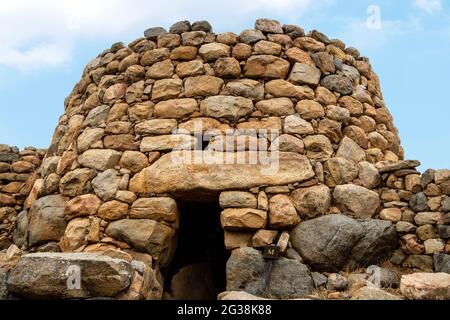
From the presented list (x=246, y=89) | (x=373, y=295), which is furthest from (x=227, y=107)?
(x=373, y=295)

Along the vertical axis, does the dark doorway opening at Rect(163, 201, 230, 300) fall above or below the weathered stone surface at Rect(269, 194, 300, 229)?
below

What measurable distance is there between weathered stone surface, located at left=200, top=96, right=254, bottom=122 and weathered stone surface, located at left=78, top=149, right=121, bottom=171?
→ 1.02 m

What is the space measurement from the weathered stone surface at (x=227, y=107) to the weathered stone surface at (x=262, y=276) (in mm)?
1396

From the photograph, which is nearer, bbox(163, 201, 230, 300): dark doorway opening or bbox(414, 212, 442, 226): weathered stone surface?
bbox(414, 212, 442, 226): weathered stone surface

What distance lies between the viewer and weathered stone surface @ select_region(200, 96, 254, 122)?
14.5 feet

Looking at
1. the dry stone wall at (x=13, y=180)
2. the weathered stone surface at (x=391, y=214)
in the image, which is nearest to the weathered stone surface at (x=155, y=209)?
the weathered stone surface at (x=391, y=214)

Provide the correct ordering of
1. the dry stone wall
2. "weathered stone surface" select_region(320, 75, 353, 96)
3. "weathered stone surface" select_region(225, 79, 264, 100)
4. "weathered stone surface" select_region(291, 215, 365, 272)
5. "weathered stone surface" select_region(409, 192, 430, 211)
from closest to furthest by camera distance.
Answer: "weathered stone surface" select_region(291, 215, 365, 272), "weathered stone surface" select_region(409, 192, 430, 211), "weathered stone surface" select_region(225, 79, 264, 100), "weathered stone surface" select_region(320, 75, 353, 96), the dry stone wall

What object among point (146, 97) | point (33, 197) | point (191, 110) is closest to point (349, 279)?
point (191, 110)

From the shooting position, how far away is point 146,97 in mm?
4699

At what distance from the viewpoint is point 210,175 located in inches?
162

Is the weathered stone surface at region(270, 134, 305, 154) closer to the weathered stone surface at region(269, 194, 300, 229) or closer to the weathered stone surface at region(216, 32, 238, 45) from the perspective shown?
the weathered stone surface at region(269, 194, 300, 229)

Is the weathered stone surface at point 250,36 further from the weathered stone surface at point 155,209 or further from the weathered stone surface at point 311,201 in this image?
the weathered stone surface at point 155,209

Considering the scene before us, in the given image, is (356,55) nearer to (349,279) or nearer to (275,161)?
(275,161)

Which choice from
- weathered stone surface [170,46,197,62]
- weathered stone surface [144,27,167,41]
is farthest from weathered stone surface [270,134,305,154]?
weathered stone surface [144,27,167,41]
